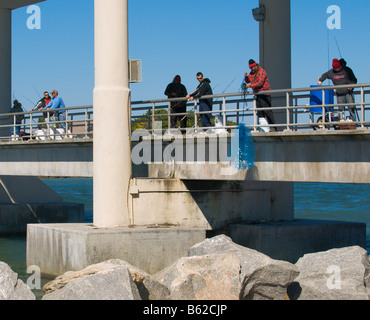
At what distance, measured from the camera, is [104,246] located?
17062 millimetres

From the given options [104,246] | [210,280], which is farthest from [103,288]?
[104,246]

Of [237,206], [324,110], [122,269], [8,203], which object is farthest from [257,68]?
[8,203]

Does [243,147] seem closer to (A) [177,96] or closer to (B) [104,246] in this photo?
(A) [177,96]

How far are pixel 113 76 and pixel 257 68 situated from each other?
3.49 meters

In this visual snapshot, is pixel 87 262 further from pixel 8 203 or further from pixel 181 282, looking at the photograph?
pixel 8 203

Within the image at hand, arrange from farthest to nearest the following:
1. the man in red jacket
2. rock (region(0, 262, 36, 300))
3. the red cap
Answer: the man in red jacket
the red cap
rock (region(0, 262, 36, 300))

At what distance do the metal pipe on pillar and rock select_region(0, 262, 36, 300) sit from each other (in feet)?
17.0

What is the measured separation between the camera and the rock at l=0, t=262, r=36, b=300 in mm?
12938

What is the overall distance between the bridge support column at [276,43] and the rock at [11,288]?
36.3 ft

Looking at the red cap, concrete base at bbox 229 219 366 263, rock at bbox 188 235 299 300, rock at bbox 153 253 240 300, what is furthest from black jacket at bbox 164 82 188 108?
rock at bbox 188 235 299 300

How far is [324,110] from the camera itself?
632 inches

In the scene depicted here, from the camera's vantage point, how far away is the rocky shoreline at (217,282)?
12562 mm

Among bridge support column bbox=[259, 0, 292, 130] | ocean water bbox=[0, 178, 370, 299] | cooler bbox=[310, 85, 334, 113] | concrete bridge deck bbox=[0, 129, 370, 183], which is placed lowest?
ocean water bbox=[0, 178, 370, 299]

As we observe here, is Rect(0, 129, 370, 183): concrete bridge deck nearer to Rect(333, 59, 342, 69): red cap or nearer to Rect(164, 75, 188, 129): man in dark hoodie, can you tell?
Rect(164, 75, 188, 129): man in dark hoodie
